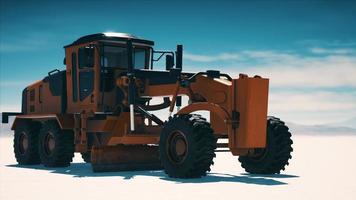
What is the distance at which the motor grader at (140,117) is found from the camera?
14.3 m

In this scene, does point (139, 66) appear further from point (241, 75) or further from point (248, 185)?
point (248, 185)

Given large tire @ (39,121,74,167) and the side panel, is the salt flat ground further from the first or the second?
large tire @ (39,121,74,167)

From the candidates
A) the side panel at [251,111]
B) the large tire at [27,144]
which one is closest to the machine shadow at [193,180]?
the side panel at [251,111]

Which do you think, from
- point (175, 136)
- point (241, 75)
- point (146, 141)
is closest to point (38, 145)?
point (146, 141)

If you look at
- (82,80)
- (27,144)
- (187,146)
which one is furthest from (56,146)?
(187,146)

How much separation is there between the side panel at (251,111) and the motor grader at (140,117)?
22 mm

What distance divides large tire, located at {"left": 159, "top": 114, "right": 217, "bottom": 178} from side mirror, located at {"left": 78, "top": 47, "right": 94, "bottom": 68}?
3.76 meters

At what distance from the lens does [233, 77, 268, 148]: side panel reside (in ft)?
46.6

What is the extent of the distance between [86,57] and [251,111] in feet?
17.9

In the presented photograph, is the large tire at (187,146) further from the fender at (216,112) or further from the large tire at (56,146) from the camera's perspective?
the large tire at (56,146)

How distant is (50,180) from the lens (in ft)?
47.0

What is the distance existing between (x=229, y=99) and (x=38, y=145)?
786 centimetres

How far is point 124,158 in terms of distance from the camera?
16.8 metres

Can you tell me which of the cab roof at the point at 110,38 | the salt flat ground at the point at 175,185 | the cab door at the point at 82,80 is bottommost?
the salt flat ground at the point at 175,185
